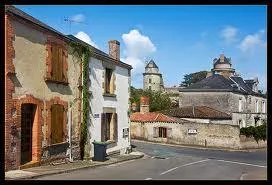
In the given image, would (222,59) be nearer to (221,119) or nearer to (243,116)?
(243,116)

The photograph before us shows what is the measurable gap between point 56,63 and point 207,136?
2357 centimetres

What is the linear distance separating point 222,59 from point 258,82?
13634 mm

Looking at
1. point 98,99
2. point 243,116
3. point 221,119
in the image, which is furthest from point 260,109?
point 98,99

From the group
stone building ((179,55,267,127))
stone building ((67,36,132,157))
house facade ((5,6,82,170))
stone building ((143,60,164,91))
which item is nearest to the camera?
house facade ((5,6,82,170))

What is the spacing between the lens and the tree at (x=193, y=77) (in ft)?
352

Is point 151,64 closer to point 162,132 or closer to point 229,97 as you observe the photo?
point 229,97

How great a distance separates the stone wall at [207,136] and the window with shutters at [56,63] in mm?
22121

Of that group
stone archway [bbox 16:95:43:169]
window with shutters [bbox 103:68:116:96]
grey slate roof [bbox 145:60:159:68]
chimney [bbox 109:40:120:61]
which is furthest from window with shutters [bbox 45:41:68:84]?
grey slate roof [bbox 145:60:159:68]

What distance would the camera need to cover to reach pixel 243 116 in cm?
4881

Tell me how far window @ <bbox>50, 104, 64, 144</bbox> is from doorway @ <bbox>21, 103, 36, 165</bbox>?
121cm

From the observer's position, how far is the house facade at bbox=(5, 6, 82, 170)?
45.0 feet

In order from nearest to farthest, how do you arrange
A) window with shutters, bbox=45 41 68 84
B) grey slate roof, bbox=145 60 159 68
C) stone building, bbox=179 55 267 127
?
1. window with shutters, bbox=45 41 68 84
2. stone building, bbox=179 55 267 127
3. grey slate roof, bbox=145 60 159 68

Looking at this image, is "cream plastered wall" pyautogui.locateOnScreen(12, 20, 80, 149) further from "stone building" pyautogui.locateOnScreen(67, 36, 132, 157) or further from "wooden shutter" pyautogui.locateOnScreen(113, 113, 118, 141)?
"wooden shutter" pyautogui.locateOnScreen(113, 113, 118, 141)

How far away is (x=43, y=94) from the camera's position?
16.0 metres
